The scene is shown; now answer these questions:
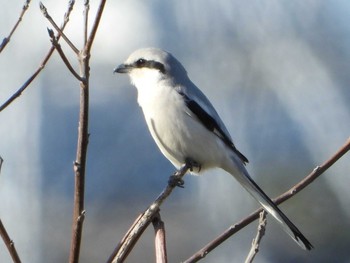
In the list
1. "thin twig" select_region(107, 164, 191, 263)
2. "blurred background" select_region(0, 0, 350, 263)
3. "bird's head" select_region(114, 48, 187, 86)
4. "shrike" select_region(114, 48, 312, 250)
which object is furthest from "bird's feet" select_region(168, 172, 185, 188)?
"blurred background" select_region(0, 0, 350, 263)

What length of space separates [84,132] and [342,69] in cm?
772

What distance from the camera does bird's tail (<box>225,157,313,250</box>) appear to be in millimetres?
1896

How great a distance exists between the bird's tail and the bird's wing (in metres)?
0.05

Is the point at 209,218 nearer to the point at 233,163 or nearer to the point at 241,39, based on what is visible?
the point at 241,39

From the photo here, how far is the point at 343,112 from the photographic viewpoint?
24.2 ft

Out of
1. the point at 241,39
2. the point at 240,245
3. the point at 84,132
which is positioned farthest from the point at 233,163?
the point at 241,39

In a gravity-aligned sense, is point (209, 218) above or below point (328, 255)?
above

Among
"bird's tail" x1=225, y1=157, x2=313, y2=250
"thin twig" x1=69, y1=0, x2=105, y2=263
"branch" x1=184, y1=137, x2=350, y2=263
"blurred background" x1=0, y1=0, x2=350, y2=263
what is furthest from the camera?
"blurred background" x1=0, y1=0, x2=350, y2=263

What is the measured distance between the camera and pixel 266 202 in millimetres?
2207

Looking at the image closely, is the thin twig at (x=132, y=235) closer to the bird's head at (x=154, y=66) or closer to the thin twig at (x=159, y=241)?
the thin twig at (x=159, y=241)

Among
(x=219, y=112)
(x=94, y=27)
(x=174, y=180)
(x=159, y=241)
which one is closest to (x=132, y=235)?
(x=159, y=241)

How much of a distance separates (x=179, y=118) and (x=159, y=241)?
118cm

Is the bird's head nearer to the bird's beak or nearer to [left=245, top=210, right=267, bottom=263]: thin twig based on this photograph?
the bird's beak

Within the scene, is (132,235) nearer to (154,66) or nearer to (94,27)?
(94,27)
